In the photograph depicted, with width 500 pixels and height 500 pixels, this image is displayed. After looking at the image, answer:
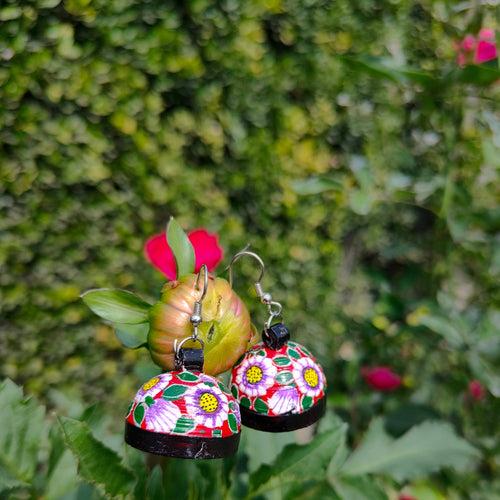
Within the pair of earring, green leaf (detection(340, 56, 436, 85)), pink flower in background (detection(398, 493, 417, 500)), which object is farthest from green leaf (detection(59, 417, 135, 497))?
pink flower in background (detection(398, 493, 417, 500))

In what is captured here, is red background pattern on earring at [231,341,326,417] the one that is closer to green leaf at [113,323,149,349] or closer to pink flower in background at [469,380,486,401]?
green leaf at [113,323,149,349]

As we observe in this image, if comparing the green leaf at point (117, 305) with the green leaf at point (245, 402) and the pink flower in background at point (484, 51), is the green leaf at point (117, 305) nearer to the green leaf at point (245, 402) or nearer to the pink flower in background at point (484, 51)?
the green leaf at point (245, 402)

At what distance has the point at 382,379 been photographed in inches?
68.1

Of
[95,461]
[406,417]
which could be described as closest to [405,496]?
[406,417]

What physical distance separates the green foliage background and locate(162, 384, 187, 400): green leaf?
36 centimetres

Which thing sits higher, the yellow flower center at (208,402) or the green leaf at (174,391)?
the green leaf at (174,391)

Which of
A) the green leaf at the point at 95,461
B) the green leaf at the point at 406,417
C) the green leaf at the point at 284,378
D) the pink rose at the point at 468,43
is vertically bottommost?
the green leaf at the point at 406,417

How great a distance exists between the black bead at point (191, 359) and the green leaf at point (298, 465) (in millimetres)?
359

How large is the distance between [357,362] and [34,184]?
3.31 ft

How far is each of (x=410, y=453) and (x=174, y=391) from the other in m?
0.72

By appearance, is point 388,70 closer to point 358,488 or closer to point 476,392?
point 358,488

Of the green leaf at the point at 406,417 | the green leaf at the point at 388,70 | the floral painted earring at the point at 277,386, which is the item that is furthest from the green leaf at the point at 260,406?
the green leaf at the point at 406,417

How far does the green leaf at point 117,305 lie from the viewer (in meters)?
0.74

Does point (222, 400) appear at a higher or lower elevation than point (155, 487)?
higher
